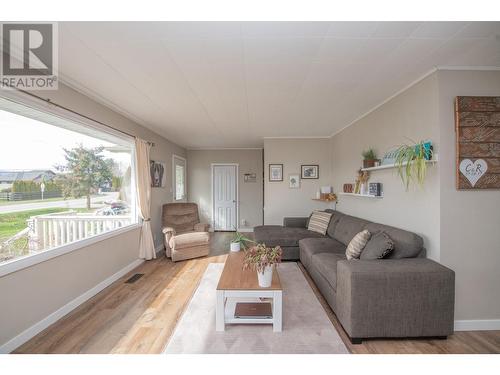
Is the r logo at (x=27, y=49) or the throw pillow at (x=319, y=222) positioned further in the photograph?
the throw pillow at (x=319, y=222)

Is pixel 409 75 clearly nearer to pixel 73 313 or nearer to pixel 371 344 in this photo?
pixel 371 344

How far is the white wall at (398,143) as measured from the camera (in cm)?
222

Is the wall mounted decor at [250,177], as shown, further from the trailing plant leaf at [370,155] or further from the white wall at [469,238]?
the white wall at [469,238]

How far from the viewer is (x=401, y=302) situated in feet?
6.32

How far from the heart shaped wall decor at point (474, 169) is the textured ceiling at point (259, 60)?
878 mm

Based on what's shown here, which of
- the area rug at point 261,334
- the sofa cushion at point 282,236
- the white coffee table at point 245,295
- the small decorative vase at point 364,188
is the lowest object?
the area rug at point 261,334

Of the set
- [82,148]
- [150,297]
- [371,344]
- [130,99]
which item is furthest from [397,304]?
[82,148]

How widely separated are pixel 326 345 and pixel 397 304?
0.68 metres

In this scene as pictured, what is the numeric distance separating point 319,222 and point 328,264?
1822 mm

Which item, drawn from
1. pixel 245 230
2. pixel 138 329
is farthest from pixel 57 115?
pixel 245 230

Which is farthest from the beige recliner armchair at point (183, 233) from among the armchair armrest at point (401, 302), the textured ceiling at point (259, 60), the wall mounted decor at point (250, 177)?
the armchair armrest at point (401, 302)

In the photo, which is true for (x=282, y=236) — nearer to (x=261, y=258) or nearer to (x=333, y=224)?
(x=333, y=224)

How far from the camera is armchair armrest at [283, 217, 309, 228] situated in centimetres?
479

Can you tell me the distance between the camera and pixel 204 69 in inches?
83.8
